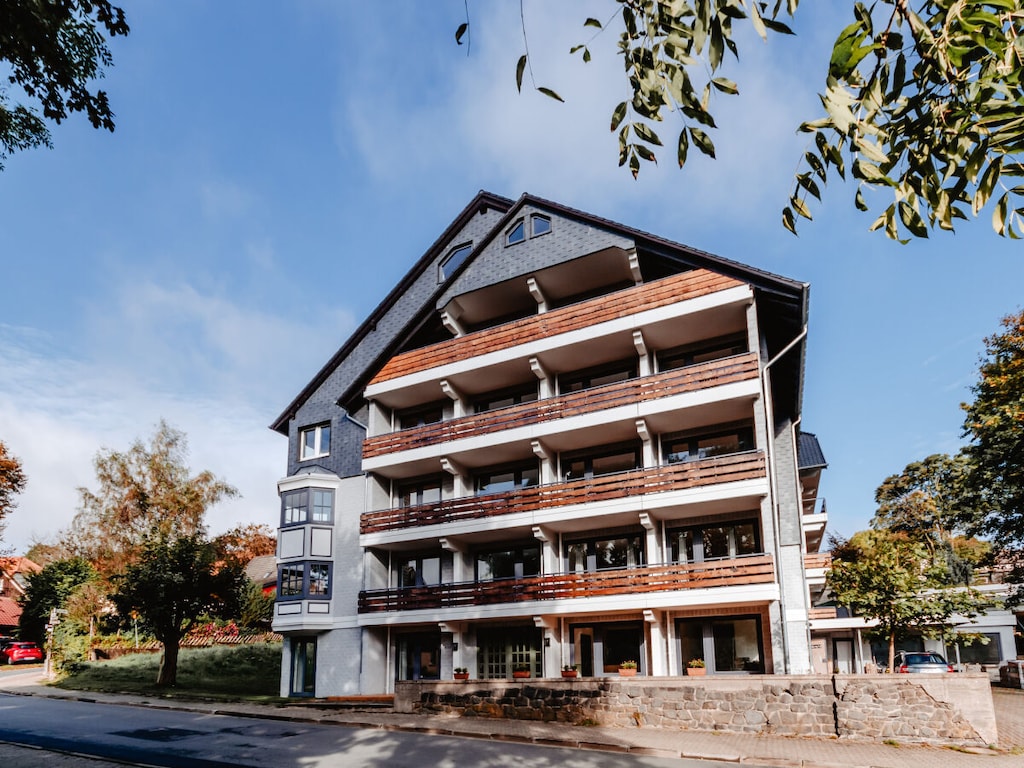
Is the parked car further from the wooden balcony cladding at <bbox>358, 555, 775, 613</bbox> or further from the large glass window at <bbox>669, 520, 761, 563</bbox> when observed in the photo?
the wooden balcony cladding at <bbox>358, 555, 775, 613</bbox>

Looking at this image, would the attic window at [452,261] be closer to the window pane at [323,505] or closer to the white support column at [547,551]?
the window pane at [323,505]

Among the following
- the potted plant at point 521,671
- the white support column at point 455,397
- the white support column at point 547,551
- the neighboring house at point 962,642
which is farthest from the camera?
the neighboring house at point 962,642

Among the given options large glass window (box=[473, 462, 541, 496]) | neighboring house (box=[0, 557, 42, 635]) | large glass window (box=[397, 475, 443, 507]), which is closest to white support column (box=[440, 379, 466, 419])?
large glass window (box=[473, 462, 541, 496])

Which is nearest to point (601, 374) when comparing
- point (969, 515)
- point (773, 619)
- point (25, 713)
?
point (773, 619)

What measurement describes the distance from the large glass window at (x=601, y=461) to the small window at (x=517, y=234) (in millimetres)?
8162

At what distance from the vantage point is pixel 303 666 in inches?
1226

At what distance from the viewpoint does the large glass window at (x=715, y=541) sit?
23.7m

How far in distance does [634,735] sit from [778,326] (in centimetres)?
1389

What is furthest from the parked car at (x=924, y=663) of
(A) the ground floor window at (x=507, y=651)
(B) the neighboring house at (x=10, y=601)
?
(B) the neighboring house at (x=10, y=601)

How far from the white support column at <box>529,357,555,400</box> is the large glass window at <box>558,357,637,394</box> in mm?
436

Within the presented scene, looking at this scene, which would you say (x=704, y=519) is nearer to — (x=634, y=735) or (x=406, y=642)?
(x=634, y=735)

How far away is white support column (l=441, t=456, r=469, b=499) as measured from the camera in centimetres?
2905

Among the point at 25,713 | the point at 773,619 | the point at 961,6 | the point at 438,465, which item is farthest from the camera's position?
the point at 438,465

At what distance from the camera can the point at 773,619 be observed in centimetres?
2170
